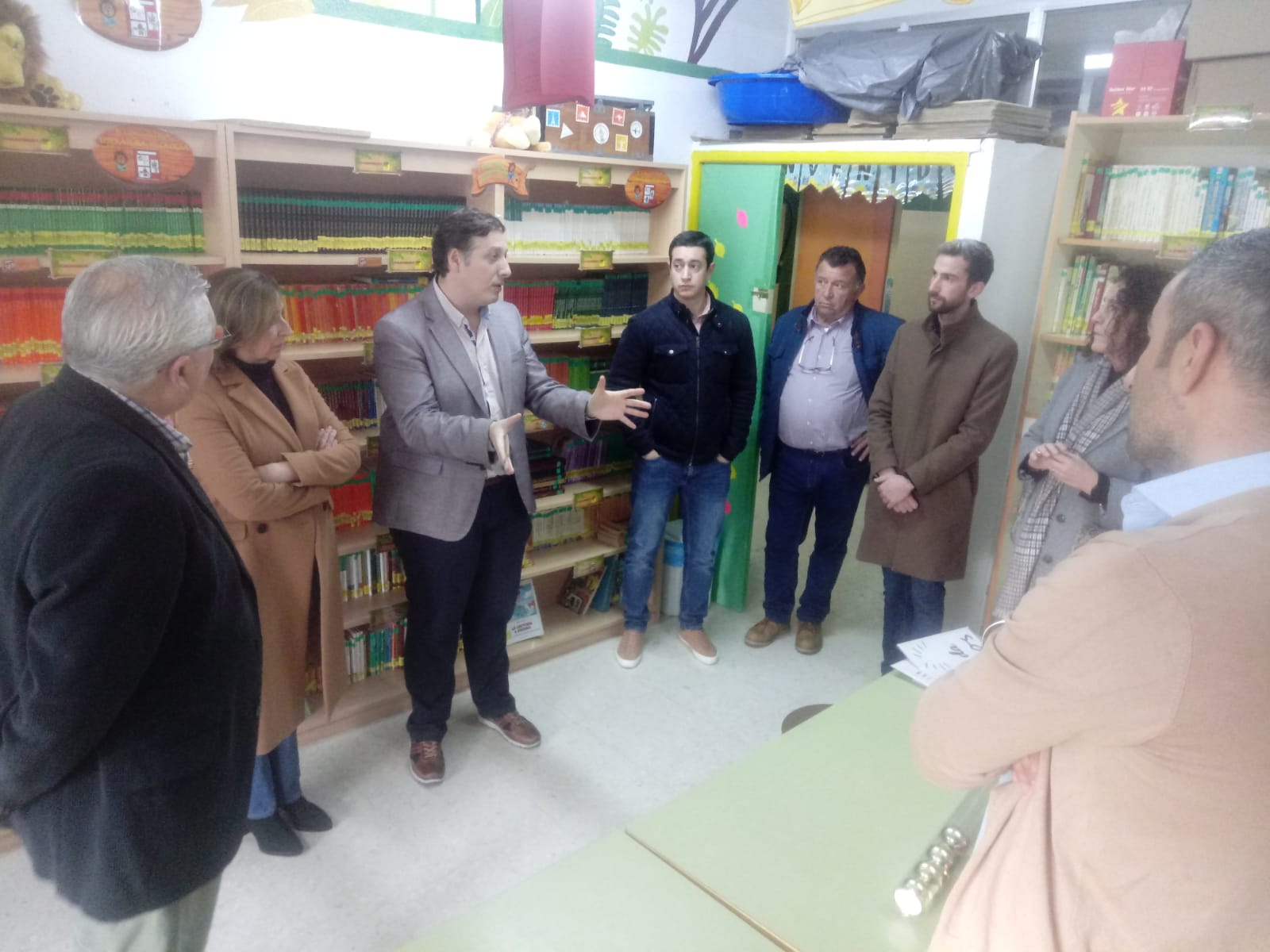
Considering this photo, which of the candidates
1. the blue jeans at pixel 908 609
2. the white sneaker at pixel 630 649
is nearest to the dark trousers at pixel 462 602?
the white sneaker at pixel 630 649

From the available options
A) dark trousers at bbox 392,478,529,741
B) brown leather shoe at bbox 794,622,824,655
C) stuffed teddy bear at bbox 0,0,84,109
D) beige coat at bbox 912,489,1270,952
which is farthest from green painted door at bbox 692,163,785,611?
beige coat at bbox 912,489,1270,952

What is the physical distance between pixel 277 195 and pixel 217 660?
177 cm

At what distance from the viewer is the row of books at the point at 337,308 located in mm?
2713

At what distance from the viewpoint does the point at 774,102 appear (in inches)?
148

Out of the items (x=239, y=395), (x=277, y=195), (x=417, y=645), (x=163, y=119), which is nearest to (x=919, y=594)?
(x=417, y=645)

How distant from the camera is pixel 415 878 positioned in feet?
7.59

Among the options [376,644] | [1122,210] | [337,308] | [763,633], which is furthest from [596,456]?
[1122,210]

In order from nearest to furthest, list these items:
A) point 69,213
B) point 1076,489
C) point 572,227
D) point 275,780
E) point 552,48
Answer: point 69,213
point 275,780
point 1076,489
point 552,48
point 572,227

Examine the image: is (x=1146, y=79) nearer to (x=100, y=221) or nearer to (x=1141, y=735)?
(x=1141, y=735)

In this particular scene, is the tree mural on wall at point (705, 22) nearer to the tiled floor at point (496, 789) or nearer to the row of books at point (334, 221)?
the row of books at point (334, 221)

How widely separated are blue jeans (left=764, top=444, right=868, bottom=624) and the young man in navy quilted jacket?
0.82ft

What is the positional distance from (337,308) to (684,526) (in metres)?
1.61

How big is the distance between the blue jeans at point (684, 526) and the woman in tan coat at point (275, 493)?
133cm

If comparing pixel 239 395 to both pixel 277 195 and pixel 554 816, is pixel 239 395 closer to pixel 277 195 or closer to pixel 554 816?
pixel 277 195
